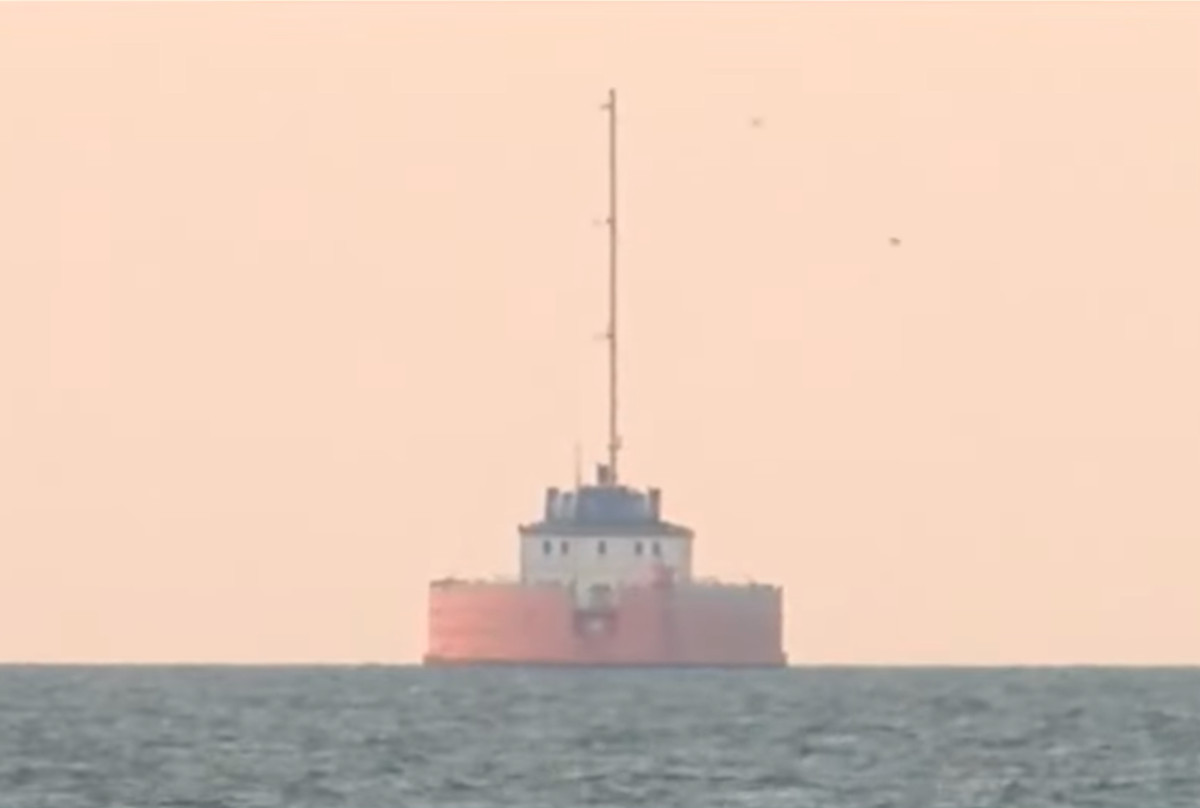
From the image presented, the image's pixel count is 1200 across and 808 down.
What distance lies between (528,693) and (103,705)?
1655 cm

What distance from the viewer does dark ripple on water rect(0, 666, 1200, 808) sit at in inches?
4186

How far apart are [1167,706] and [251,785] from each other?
70.5 m

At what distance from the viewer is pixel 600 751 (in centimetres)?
12675

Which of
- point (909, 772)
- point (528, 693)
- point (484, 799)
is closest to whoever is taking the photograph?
point (484, 799)

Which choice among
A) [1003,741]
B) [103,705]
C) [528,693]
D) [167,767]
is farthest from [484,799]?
[528,693]

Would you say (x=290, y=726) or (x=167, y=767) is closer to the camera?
(x=167, y=767)

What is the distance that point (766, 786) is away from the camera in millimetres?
109062

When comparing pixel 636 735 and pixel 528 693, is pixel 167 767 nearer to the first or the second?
pixel 636 735

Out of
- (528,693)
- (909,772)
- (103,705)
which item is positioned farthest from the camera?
(528,693)

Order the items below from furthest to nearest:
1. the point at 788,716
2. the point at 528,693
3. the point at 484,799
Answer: the point at 528,693 < the point at 788,716 < the point at 484,799

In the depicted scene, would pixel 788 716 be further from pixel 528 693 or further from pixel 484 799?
pixel 484 799

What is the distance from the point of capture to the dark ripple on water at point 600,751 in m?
106

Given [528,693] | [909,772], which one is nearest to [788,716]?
[528,693]

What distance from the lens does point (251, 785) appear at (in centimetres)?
10938
